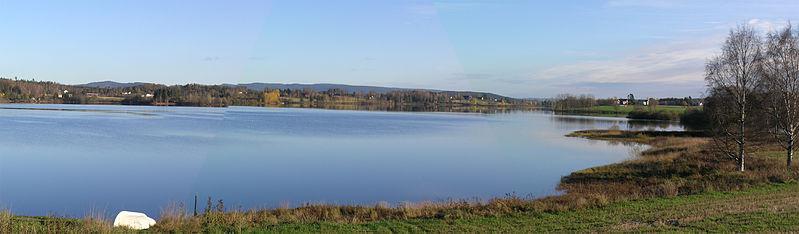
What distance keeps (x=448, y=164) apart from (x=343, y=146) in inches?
424

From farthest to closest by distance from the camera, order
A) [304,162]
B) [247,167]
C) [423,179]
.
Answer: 1. [304,162]
2. [247,167]
3. [423,179]

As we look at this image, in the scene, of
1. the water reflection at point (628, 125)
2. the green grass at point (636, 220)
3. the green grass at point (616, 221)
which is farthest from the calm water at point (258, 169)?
the water reflection at point (628, 125)

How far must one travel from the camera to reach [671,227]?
9.84 m

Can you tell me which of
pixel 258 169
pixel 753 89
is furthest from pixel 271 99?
pixel 753 89

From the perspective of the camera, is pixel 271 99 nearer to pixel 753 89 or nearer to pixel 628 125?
pixel 628 125

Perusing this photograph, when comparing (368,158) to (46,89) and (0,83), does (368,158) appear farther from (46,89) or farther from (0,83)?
(46,89)

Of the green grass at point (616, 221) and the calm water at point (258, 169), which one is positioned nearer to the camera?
the green grass at point (616, 221)

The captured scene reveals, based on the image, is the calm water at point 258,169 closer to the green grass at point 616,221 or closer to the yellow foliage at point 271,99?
the green grass at point 616,221

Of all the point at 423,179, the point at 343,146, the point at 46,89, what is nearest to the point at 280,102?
the point at 46,89

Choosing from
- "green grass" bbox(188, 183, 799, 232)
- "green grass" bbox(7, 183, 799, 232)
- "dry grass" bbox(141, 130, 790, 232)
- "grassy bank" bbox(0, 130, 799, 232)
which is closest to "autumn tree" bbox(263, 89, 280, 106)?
"dry grass" bbox(141, 130, 790, 232)

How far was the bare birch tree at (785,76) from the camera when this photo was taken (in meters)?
21.4

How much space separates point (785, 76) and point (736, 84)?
2.64 m

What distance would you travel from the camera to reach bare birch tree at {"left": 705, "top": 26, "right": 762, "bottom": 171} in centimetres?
2053

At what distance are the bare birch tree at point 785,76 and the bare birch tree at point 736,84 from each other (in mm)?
727
